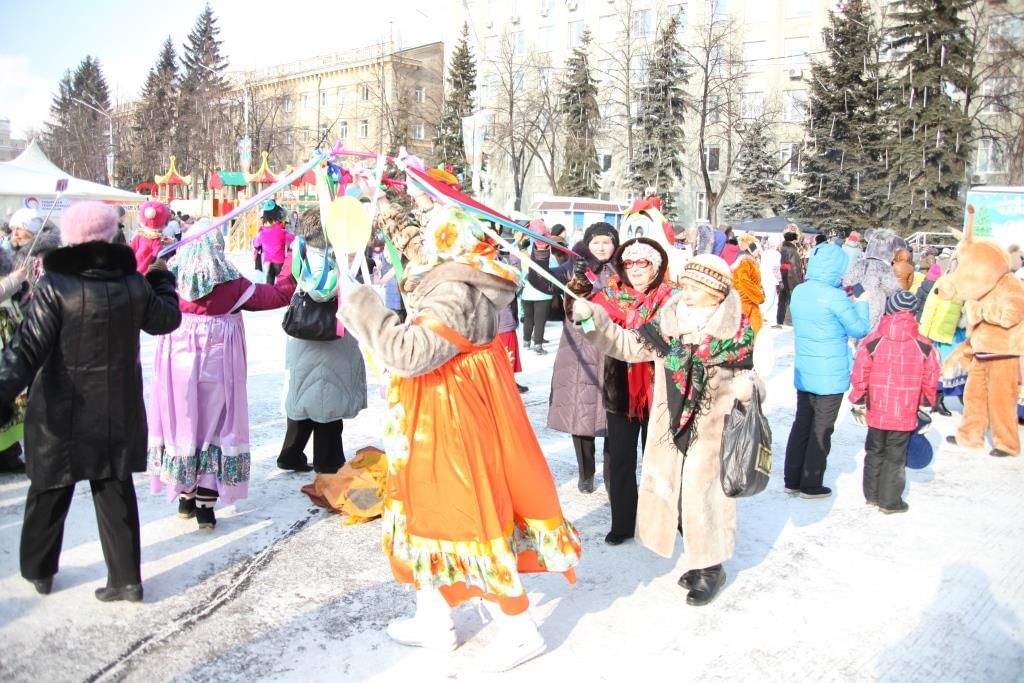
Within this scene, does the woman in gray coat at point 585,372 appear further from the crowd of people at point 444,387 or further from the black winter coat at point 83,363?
the black winter coat at point 83,363

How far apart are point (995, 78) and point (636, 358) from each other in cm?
3641

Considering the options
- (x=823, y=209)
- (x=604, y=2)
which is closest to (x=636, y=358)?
(x=823, y=209)

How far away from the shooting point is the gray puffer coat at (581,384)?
5156 mm

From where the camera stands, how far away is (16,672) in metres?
3.07

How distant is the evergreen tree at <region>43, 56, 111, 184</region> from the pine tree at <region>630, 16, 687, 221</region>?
2744 centimetres

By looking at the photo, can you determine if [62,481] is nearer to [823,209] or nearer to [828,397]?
[828,397]

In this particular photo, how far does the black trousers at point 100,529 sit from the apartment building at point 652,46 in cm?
3549

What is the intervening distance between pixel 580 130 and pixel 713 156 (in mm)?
7693

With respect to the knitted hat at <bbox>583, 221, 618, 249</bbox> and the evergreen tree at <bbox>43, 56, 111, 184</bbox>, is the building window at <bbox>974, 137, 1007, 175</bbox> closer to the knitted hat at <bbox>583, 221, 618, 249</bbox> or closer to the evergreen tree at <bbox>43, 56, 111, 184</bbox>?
the knitted hat at <bbox>583, 221, 618, 249</bbox>

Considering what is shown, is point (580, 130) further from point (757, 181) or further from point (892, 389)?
point (892, 389)

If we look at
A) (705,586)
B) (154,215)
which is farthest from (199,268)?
(705,586)

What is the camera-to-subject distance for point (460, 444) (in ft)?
9.87

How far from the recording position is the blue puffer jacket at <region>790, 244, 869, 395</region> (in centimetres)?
525

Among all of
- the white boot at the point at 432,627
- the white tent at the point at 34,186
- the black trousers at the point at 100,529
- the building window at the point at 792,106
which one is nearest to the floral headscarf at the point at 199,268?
the black trousers at the point at 100,529
